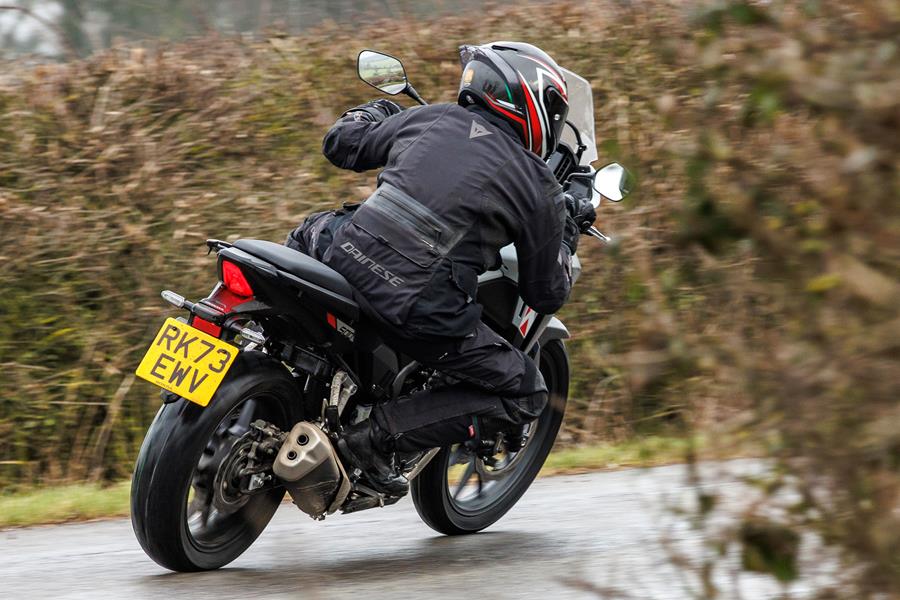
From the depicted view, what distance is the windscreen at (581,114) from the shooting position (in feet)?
17.9

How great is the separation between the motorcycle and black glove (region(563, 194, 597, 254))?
86mm

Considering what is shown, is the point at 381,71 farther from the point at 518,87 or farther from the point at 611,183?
the point at 611,183

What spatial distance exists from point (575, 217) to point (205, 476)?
1817 millimetres

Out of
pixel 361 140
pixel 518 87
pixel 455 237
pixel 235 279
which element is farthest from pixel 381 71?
pixel 235 279

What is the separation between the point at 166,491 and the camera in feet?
15.0

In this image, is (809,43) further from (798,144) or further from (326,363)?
(326,363)

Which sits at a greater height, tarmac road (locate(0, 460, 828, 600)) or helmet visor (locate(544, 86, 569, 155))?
helmet visor (locate(544, 86, 569, 155))

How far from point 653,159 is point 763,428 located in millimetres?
806

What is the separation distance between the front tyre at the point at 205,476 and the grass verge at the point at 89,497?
144 centimetres

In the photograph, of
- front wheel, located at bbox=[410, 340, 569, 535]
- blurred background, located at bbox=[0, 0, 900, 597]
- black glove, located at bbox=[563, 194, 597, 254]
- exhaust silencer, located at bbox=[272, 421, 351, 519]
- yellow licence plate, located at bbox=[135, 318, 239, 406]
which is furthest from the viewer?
front wheel, located at bbox=[410, 340, 569, 535]

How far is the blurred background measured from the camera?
2.38 metres

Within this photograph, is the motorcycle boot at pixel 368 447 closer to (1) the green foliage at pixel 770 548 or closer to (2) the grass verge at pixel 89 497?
(2) the grass verge at pixel 89 497

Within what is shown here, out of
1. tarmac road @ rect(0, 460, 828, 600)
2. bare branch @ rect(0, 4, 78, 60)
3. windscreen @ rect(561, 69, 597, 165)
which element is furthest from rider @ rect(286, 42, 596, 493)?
bare branch @ rect(0, 4, 78, 60)

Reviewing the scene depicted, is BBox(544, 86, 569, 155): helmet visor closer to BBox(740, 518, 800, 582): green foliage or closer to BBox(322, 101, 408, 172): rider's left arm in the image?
BBox(322, 101, 408, 172): rider's left arm
